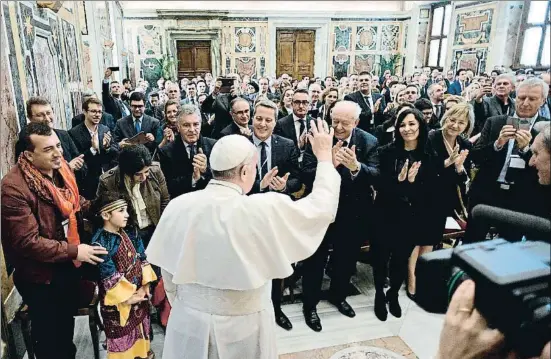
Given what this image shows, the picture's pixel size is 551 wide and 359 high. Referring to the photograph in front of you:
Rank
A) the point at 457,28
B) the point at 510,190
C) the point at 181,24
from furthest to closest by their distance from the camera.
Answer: the point at 181,24
the point at 457,28
the point at 510,190

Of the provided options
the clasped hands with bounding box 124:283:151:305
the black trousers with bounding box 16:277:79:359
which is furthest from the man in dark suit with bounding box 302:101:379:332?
the black trousers with bounding box 16:277:79:359

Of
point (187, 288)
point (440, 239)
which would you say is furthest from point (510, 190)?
point (187, 288)

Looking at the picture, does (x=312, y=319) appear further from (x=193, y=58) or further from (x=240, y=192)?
→ (x=193, y=58)

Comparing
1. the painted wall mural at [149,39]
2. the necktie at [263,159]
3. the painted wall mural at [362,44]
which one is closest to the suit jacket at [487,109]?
the necktie at [263,159]

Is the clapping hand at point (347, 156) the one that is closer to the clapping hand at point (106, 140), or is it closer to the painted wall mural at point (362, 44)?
the clapping hand at point (106, 140)

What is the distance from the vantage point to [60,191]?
2.67 metres

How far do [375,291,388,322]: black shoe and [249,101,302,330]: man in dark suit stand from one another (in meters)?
0.81

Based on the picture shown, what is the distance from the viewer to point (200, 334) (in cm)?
206

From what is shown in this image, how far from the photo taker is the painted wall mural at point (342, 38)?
664 inches

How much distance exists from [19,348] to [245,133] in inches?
99.4

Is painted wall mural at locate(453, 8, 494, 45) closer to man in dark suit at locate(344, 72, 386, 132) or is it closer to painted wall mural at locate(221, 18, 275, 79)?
painted wall mural at locate(221, 18, 275, 79)

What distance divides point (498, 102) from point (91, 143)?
17.9ft

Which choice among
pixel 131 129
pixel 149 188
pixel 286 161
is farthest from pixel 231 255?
pixel 131 129

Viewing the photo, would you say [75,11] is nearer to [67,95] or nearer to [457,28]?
[67,95]
